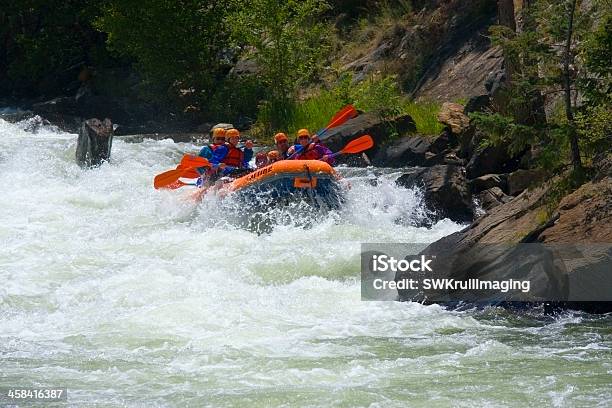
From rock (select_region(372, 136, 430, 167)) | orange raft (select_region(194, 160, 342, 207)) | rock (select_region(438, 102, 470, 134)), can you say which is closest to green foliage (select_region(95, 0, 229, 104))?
rock (select_region(372, 136, 430, 167))

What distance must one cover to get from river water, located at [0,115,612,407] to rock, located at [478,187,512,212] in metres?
0.62

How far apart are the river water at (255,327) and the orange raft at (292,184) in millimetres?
280

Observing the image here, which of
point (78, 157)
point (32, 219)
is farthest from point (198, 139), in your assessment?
point (32, 219)

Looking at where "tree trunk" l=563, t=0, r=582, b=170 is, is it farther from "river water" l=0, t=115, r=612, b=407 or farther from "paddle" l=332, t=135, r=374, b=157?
"paddle" l=332, t=135, r=374, b=157

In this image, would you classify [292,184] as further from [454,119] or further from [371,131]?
[371,131]

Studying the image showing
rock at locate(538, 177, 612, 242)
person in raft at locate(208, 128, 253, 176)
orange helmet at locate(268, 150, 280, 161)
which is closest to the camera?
rock at locate(538, 177, 612, 242)

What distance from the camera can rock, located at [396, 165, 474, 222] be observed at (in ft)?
38.3

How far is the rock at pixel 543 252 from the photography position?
24.8ft

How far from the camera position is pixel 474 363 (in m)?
6.53

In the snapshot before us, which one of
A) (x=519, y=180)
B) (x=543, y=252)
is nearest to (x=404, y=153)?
(x=519, y=180)

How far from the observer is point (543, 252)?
7.88m

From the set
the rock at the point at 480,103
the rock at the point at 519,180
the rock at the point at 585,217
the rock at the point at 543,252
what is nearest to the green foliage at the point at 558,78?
the rock at the point at 543,252

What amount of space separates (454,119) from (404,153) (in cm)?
87

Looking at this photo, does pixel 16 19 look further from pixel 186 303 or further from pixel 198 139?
pixel 186 303
